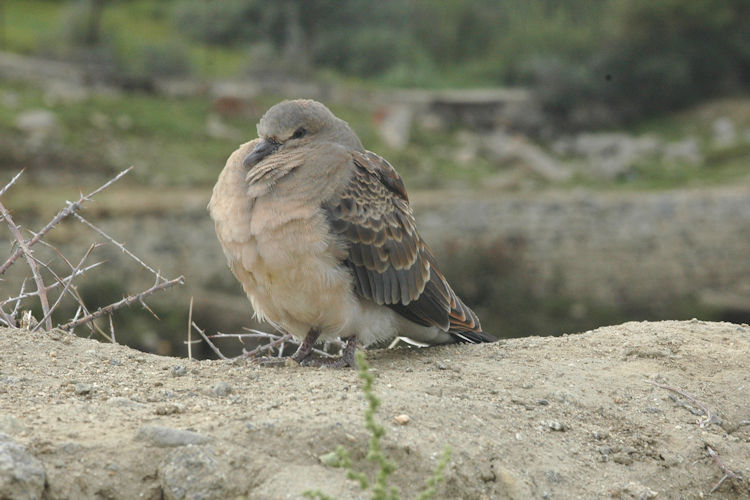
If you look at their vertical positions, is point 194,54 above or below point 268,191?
below

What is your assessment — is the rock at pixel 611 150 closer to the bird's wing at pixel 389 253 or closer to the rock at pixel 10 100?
the rock at pixel 10 100

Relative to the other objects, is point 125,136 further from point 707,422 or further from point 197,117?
point 707,422

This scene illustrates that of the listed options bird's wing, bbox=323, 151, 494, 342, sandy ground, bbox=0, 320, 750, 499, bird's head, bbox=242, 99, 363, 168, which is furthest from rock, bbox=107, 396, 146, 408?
bird's head, bbox=242, 99, 363, 168

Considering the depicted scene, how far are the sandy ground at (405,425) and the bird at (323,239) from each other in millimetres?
329

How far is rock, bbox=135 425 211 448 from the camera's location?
386cm

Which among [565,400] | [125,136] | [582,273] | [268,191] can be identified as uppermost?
[268,191]

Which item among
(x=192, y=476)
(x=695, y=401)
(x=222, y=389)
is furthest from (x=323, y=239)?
(x=695, y=401)

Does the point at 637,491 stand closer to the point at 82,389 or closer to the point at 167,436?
the point at 167,436

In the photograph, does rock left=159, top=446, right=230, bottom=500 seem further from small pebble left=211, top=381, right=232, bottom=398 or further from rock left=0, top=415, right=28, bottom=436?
small pebble left=211, top=381, right=232, bottom=398

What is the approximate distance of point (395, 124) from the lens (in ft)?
101

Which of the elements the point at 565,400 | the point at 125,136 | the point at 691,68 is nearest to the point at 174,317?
the point at 125,136

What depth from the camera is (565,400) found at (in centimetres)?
494

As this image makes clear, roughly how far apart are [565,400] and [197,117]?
947 inches

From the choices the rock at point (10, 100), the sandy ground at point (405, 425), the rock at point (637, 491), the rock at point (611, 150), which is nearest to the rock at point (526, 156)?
the rock at point (611, 150)
